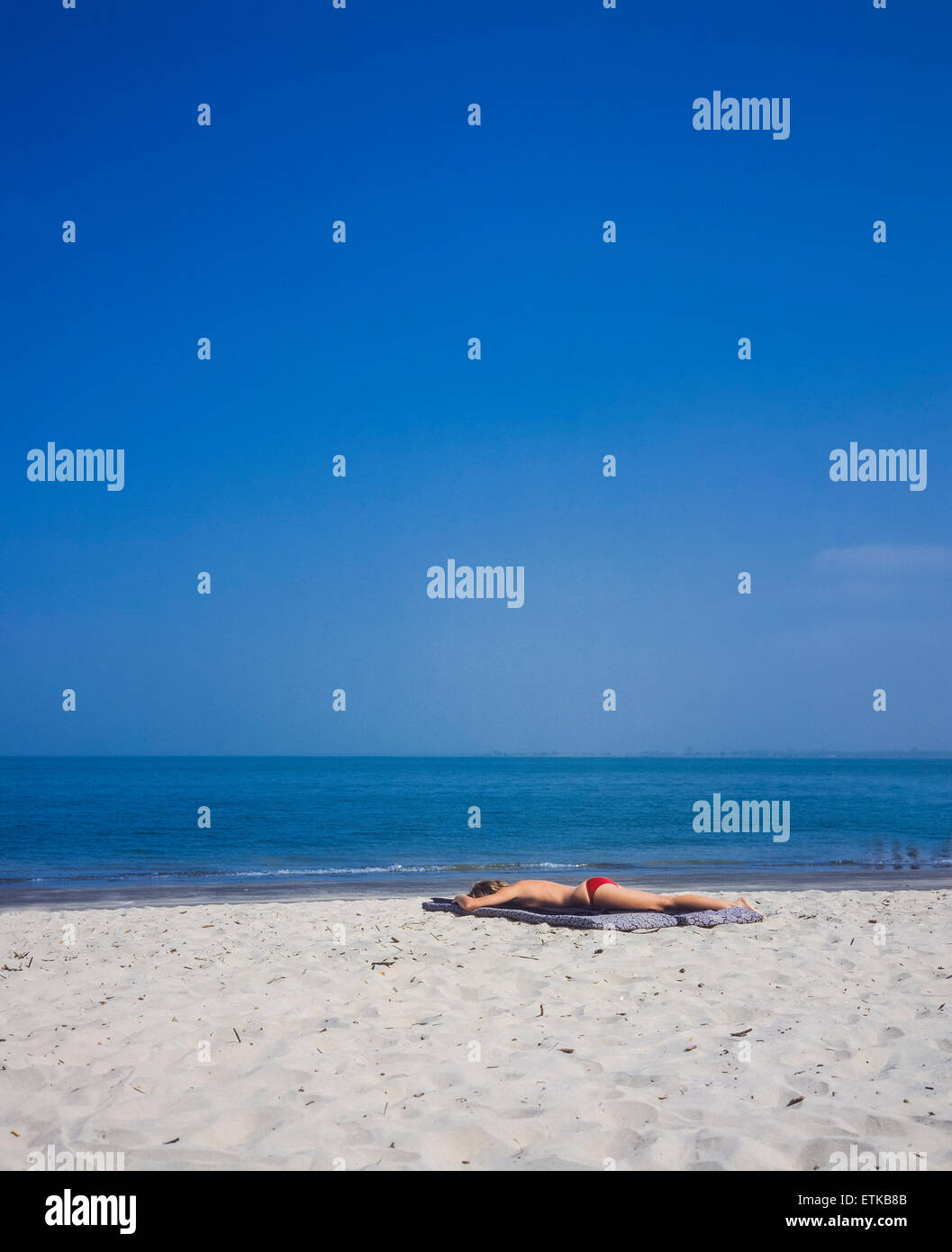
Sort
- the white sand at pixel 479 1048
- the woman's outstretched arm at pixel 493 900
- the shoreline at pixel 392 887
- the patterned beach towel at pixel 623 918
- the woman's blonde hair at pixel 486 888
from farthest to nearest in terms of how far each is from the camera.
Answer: the shoreline at pixel 392 887 < the woman's blonde hair at pixel 486 888 < the woman's outstretched arm at pixel 493 900 < the patterned beach towel at pixel 623 918 < the white sand at pixel 479 1048

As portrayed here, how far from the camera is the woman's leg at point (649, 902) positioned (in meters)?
9.71

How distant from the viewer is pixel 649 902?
9.92 m

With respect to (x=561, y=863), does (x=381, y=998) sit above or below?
above

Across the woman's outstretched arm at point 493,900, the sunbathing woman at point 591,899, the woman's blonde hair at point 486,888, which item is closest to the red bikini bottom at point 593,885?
the sunbathing woman at point 591,899

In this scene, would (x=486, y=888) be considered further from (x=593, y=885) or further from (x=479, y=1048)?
(x=479, y=1048)

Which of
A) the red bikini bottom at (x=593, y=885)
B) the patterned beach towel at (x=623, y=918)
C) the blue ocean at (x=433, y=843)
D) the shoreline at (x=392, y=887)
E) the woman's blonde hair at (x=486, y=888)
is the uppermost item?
the red bikini bottom at (x=593, y=885)

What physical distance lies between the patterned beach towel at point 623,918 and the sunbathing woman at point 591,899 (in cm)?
8

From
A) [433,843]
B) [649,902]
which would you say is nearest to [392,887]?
[649,902]

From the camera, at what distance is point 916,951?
8289 mm

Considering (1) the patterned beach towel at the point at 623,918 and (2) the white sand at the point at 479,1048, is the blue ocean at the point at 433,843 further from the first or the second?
(2) the white sand at the point at 479,1048

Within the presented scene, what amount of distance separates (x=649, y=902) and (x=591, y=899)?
72 centimetres

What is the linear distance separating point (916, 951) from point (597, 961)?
323 cm
